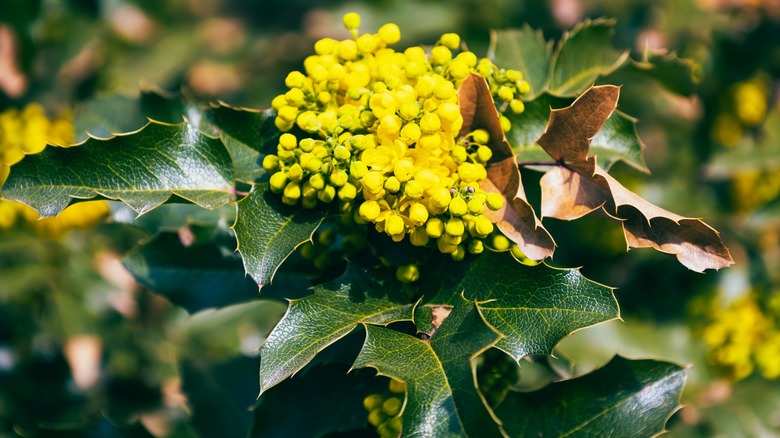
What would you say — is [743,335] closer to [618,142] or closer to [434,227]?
[618,142]

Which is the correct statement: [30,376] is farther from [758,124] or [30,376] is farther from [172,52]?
[758,124]

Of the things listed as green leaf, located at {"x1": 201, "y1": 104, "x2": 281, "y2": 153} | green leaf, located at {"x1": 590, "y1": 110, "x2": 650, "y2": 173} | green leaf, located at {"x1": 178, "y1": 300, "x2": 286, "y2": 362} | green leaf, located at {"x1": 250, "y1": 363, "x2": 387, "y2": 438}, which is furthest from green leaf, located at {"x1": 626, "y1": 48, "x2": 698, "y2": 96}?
green leaf, located at {"x1": 178, "y1": 300, "x2": 286, "y2": 362}

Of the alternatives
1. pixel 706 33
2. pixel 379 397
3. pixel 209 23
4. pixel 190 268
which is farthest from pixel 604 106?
pixel 209 23

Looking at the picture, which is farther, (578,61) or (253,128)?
(578,61)

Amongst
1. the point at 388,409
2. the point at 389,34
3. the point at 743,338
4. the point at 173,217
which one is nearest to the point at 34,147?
the point at 173,217

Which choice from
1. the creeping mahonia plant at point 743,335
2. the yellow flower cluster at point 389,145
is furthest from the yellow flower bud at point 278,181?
the creeping mahonia plant at point 743,335

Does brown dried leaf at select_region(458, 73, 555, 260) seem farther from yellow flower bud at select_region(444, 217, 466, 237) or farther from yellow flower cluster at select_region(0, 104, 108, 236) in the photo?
yellow flower cluster at select_region(0, 104, 108, 236)
